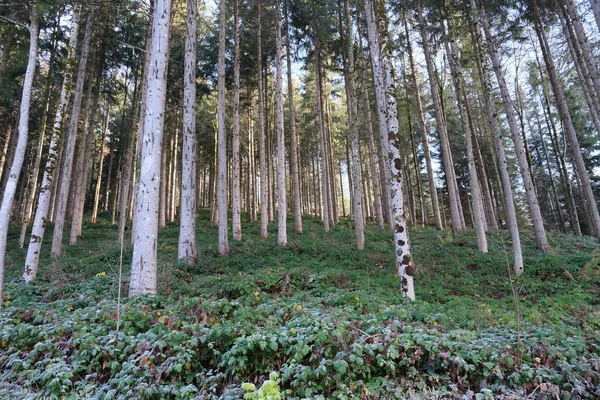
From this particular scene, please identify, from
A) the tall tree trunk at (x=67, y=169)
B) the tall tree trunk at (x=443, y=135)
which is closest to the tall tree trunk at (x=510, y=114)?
the tall tree trunk at (x=443, y=135)

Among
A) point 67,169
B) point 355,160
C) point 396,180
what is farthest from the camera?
point 355,160

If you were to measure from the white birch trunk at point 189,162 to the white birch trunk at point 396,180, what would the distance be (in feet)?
19.2

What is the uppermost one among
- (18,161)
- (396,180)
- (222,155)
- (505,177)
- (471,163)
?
(222,155)

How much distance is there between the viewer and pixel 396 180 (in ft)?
21.4

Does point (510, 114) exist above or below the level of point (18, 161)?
above

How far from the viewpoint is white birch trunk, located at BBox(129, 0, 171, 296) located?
5.58 meters

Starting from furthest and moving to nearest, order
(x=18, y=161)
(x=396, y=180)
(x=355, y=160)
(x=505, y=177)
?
1. (x=355, y=160)
2. (x=505, y=177)
3. (x=396, y=180)
4. (x=18, y=161)

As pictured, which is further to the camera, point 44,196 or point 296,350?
point 44,196

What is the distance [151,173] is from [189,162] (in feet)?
11.5

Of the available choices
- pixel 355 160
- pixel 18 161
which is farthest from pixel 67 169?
pixel 355 160

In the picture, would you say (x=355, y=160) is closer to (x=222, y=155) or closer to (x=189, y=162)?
(x=222, y=155)

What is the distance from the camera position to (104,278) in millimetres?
7125

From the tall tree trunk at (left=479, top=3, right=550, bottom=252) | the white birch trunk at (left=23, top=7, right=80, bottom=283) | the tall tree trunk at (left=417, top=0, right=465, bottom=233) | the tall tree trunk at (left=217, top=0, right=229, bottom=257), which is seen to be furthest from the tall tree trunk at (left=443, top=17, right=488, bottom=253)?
the white birch trunk at (left=23, top=7, right=80, bottom=283)

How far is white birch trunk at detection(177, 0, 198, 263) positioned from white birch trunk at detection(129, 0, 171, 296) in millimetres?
3068
